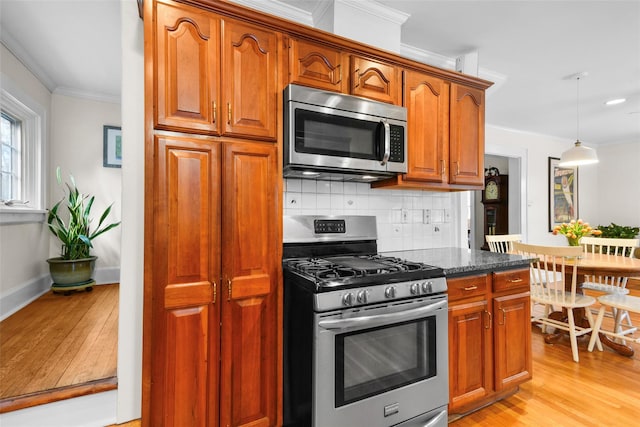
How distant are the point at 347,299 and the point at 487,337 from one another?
106 centimetres

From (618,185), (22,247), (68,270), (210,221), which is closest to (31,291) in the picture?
(68,270)

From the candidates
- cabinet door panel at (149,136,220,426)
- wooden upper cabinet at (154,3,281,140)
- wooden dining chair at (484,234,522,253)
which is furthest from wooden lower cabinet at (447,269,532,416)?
wooden dining chair at (484,234,522,253)

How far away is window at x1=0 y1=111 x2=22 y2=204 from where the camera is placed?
3.17 metres

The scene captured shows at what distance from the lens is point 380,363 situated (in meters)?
1.60

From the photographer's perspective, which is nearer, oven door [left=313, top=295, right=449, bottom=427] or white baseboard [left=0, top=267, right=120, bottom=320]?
oven door [left=313, top=295, right=449, bottom=427]

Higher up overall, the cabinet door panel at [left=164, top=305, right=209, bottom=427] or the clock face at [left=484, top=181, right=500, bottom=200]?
the clock face at [left=484, top=181, right=500, bottom=200]

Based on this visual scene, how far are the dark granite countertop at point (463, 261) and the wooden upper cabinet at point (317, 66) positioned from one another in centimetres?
121

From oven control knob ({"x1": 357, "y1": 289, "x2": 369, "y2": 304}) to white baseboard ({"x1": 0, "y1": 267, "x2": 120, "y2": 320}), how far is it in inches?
133

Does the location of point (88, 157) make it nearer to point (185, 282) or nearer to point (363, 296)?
point (185, 282)

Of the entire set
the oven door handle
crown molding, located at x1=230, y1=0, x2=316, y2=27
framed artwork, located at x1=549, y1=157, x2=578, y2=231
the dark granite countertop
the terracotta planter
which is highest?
crown molding, located at x1=230, y1=0, x2=316, y2=27

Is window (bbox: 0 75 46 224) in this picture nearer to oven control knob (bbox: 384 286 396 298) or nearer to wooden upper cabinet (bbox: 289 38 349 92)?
wooden upper cabinet (bbox: 289 38 349 92)

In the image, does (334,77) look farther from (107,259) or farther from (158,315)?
(107,259)

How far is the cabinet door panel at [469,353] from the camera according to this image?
1843 mm

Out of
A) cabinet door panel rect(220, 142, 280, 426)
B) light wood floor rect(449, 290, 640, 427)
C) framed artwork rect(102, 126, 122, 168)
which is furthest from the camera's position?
framed artwork rect(102, 126, 122, 168)
